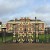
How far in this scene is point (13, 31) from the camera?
33750mm

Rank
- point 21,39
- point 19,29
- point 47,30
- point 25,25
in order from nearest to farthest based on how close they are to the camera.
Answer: point 21,39 → point 47,30 → point 19,29 → point 25,25

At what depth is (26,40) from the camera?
3156 centimetres

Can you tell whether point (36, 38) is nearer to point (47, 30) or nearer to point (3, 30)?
point (47, 30)

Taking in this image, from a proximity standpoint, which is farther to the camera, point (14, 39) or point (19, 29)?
point (19, 29)

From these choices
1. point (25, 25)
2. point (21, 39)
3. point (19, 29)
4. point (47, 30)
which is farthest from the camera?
point (25, 25)

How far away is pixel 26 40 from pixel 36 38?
5.46 ft

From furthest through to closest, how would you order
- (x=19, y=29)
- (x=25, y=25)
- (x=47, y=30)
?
(x=25, y=25)
(x=19, y=29)
(x=47, y=30)

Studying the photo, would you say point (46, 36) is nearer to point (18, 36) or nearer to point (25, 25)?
point (18, 36)

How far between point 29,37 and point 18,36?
1.65 meters

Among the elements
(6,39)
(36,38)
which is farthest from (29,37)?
(6,39)

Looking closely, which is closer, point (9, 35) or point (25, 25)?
point (9, 35)

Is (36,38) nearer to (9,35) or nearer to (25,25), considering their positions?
(9,35)

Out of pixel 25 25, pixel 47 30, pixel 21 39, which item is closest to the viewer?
pixel 21 39

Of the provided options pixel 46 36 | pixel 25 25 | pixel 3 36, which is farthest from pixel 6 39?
pixel 25 25
